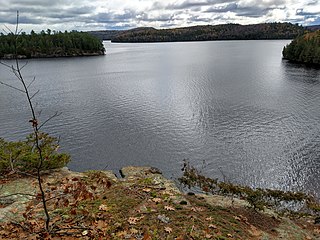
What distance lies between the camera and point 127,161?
87.6 ft

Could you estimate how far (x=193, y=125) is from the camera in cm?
3612

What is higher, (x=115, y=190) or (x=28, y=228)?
(x=28, y=228)

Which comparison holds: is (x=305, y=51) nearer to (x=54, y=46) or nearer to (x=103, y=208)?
(x=103, y=208)

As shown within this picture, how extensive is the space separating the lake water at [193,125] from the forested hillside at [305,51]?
3060cm

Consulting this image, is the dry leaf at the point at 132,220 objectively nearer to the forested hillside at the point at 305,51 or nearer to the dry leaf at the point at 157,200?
the dry leaf at the point at 157,200

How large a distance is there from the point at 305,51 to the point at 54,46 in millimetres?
107617

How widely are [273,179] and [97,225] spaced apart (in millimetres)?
18510

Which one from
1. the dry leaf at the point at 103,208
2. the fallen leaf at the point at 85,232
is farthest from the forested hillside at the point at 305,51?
the fallen leaf at the point at 85,232

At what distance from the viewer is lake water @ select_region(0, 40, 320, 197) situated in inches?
1018

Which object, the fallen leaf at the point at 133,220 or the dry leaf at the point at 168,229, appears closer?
the dry leaf at the point at 168,229

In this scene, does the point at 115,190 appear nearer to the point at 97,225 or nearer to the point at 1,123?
the point at 97,225

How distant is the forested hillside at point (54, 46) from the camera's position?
13180cm

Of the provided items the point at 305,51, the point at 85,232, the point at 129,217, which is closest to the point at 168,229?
the point at 129,217

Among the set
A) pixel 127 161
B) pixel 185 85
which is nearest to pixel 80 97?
pixel 185 85
